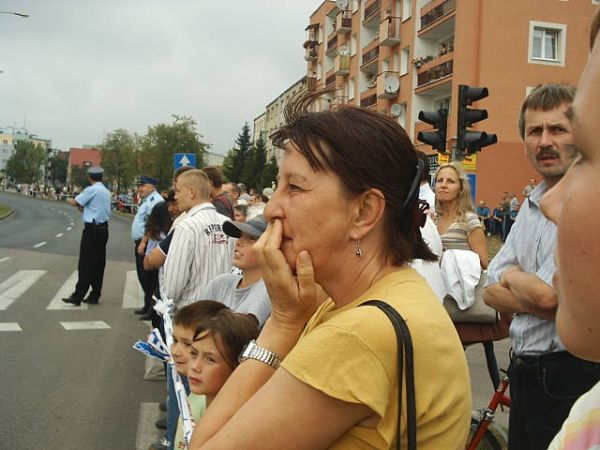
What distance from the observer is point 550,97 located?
2.87 meters

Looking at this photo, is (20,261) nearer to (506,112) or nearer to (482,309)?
(482,309)

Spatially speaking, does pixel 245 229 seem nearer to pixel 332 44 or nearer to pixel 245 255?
pixel 245 255

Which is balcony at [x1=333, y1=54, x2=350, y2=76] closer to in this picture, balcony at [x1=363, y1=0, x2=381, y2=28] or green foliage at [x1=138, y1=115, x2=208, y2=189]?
balcony at [x1=363, y1=0, x2=381, y2=28]

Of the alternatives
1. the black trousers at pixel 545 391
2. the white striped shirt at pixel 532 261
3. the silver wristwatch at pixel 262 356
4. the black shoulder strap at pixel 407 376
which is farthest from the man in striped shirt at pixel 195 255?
the black shoulder strap at pixel 407 376

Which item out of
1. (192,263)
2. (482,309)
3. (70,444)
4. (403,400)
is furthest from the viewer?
(192,263)

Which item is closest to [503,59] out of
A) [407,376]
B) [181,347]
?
[181,347]

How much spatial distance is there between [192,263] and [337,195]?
3759 millimetres

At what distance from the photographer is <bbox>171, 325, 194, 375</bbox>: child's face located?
3.12 metres

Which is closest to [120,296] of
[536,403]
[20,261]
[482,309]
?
[20,261]

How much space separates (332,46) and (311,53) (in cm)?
664

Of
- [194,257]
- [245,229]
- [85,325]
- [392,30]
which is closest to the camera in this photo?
[245,229]

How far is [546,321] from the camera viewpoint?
264 centimetres

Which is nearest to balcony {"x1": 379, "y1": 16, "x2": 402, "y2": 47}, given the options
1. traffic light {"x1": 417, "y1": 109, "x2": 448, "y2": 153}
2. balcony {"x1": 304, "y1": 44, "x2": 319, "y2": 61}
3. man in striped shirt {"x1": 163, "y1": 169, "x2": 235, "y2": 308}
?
balcony {"x1": 304, "y1": 44, "x2": 319, "y2": 61}

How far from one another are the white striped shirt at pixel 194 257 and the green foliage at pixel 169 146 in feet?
134
